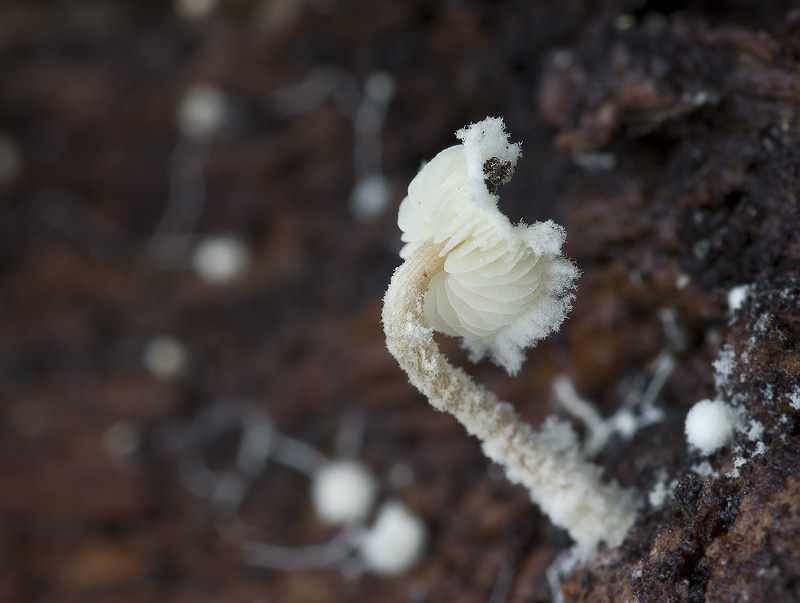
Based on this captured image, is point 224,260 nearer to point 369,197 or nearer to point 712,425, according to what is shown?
point 369,197

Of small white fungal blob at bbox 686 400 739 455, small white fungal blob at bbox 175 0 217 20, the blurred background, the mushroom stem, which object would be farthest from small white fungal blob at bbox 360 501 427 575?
small white fungal blob at bbox 175 0 217 20

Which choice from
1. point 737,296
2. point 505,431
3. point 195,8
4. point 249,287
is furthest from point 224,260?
point 737,296

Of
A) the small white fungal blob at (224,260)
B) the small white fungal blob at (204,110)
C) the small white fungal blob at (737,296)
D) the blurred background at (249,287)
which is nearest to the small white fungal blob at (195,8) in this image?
the blurred background at (249,287)

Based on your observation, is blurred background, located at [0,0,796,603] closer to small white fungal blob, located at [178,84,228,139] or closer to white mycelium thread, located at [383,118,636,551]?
small white fungal blob, located at [178,84,228,139]

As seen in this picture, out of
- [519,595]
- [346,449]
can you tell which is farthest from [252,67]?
[519,595]

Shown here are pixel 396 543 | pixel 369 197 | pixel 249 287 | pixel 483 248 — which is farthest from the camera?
pixel 249 287

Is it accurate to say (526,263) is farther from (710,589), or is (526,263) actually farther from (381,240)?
(381,240)
